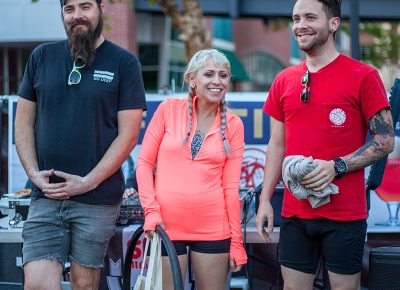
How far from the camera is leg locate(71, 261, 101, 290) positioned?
3807mm

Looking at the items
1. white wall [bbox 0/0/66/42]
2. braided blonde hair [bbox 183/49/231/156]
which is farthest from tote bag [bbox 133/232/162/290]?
white wall [bbox 0/0/66/42]

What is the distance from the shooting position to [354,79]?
361 cm

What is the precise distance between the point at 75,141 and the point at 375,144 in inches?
60.2

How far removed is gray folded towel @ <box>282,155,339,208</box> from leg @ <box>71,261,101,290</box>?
44.9 inches

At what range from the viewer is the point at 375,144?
3627 mm

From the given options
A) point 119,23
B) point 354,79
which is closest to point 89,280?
point 354,79

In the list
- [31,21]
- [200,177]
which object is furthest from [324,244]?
[31,21]

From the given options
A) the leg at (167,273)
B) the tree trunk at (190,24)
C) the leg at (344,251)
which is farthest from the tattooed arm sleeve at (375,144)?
the tree trunk at (190,24)

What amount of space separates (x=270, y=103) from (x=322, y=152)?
0.48 m

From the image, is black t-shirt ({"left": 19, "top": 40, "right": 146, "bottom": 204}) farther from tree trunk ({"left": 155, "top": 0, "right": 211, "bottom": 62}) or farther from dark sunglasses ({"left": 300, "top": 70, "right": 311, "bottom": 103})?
tree trunk ({"left": 155, "top": 0, "right": 211, "bottom": 62})

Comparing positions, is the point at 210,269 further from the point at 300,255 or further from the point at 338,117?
the point at 338,117

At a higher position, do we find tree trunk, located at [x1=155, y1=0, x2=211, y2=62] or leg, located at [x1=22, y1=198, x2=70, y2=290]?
tree trunk, located at [x1=155, y1=0, x2=211, y2=62]

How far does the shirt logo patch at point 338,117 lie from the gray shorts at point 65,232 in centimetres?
127

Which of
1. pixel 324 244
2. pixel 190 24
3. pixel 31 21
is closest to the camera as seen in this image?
pixel 324 244
